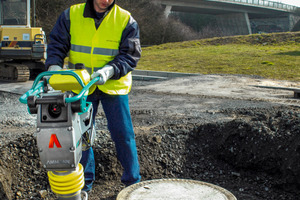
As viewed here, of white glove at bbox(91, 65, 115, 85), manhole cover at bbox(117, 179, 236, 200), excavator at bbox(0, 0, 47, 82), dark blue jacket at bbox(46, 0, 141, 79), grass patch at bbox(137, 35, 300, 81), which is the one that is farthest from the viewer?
grass patch at bbox(137, 35, 300, 81)

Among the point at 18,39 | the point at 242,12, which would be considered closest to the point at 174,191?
the point at 18,39

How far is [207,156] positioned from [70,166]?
2.49 metres

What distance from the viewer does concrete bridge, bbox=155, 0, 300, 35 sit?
43.2m

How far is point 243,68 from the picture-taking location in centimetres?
1467

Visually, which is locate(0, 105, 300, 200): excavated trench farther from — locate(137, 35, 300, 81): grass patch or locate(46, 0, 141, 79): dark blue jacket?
locate(137, 35, 300, 81): grass patch

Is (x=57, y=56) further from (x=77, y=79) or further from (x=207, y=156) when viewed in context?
(x=207, y=156)

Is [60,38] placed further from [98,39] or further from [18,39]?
[18,39]

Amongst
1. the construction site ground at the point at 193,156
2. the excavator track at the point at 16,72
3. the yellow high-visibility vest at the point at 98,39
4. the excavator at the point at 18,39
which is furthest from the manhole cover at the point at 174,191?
the excavator track at the point at 16,72

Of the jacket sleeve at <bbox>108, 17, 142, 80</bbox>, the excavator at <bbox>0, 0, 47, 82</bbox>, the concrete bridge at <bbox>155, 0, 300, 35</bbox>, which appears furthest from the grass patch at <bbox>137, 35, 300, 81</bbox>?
the concrete bridge at <bbox>155, 0, 300, 35</bbox>

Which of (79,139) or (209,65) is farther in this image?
(209,65)

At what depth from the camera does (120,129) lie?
329cm

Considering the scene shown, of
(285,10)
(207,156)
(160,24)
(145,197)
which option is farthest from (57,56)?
(285,10)

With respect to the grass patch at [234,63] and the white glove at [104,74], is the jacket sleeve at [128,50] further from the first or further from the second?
the grass patch at [234,63]

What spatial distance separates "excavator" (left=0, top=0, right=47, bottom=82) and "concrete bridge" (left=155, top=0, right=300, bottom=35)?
93.1 ft
